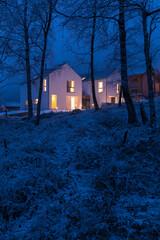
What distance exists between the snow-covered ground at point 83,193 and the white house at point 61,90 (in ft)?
63.7

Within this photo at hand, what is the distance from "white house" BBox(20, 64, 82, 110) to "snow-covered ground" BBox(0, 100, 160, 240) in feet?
63.7

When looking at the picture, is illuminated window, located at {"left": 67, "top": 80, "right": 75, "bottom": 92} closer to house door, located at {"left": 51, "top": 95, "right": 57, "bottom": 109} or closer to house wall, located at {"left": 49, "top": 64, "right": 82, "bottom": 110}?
house wall, located at {"left": 49, "top": 64, "right": 82, "bottom": 110}

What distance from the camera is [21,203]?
3047 mm

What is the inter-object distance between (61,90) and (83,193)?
76.0 feet

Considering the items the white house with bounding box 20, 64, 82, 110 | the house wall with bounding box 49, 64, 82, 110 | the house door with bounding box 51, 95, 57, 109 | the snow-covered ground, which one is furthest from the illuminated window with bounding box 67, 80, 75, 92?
the snow-covered ground

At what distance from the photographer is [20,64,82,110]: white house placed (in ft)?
79.0

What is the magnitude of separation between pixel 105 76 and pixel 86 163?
25.4 metres

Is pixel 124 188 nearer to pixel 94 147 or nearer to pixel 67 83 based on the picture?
pixel 94 147

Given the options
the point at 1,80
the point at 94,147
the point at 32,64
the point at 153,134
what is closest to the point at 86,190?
the point at 94,147

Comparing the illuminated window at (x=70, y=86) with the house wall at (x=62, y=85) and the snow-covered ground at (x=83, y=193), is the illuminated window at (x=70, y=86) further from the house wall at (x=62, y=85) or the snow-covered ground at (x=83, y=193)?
the snow-covered ground at (x=83, y=193)

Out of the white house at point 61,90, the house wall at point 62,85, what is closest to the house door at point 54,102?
the white house at point 61,90

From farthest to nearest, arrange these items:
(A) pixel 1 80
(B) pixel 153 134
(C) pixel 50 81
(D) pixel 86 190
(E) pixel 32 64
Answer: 1. (C) pixel 50 81
2. (E) pixel 32 64
3. (A) pixel 1 80
4. (B) pixel 153 134
5. (D) pixel 86 190

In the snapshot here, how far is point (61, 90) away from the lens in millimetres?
25375

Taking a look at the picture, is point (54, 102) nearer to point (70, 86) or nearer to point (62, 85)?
point (62, 85)
